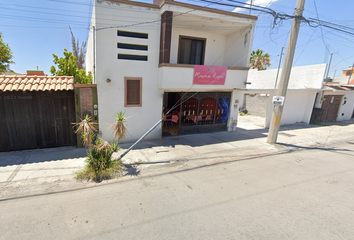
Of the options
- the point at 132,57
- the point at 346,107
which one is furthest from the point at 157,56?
the point at 346,107

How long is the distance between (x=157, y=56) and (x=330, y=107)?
676 inches

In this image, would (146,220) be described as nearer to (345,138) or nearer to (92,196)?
(92,196)

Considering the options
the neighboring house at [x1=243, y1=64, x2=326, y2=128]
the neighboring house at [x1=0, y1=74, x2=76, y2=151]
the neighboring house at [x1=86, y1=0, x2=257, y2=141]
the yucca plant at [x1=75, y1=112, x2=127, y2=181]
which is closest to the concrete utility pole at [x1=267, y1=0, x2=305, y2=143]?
the neighboring house at [x1=86, y1=0, x2=257, y2=141]

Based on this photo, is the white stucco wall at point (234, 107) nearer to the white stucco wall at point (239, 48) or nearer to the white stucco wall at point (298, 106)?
the white stucco wall at point (239, 48)

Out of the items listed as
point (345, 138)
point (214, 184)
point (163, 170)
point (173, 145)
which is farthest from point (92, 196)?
point (345, 138)

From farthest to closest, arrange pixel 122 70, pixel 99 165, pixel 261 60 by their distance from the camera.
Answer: pixel 261 60 < pixel 122 70 < pixel 99 165

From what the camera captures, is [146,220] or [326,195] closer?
[146,220]

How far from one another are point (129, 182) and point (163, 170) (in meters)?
1.25

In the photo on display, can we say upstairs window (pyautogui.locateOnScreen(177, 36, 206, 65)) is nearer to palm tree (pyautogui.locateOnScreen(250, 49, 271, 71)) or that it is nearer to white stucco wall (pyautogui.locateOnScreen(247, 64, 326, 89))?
white stucco wall (pyautogui.locateOnScreen(247, 64, 326, 89))

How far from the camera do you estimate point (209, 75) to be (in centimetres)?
854

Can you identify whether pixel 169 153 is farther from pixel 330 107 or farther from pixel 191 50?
pixel 330 107

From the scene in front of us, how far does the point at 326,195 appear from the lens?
4590 millimetres

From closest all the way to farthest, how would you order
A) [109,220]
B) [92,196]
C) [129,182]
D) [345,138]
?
[109,220]
[92,196]
[129,182]
[345,138]

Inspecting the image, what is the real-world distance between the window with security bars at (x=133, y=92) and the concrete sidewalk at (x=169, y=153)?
1878 millimetres
